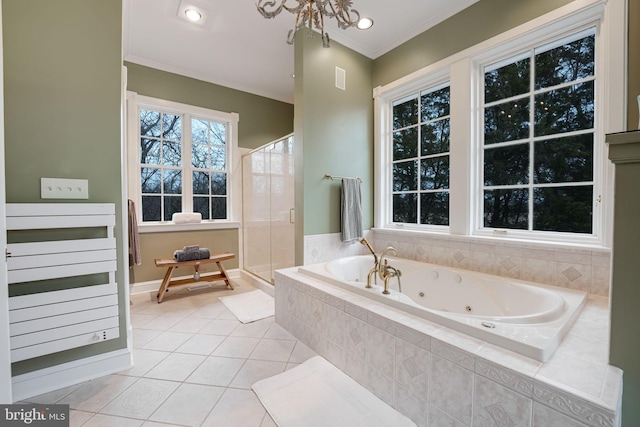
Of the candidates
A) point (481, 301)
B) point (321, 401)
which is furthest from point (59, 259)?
point (481, 301)

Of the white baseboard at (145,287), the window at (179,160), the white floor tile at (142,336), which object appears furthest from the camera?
the window at (179,160)

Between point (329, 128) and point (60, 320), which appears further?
point (329, 128)

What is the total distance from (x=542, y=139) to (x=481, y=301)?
1342mm

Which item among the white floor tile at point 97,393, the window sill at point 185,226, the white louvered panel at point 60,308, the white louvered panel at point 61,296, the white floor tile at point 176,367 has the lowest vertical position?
the white floor tile at point 97,393

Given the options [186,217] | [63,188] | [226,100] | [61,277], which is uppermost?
[226,100]

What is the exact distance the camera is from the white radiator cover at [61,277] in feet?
4.67

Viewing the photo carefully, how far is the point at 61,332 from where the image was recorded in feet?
5.02

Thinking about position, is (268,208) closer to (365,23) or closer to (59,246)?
(59,246)

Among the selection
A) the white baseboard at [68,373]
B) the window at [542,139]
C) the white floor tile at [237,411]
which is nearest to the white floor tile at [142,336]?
the white baseboard at [68,373]

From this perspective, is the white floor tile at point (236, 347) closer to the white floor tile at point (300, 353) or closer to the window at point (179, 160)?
the white floor tile at point (300, 353)

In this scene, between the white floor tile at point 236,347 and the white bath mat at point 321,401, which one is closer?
the white bath mat at point 321,401

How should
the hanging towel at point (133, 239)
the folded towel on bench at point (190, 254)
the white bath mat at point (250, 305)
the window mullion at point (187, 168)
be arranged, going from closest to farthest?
the white bath mat at point (250, 305), the hanging towel at point (133, 239), the folded towel on bench at point (190, 254), the window mullion at point (187, 168)

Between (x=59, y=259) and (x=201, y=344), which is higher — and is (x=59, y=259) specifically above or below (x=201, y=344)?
above

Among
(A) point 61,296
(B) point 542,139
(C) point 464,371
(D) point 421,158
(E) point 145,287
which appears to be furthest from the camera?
(E) point 145,287
